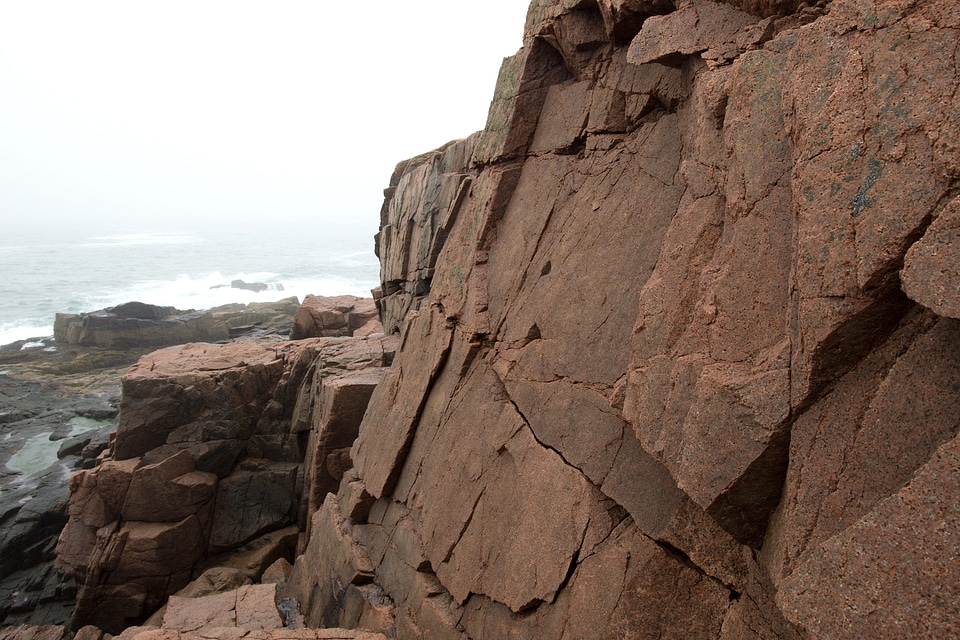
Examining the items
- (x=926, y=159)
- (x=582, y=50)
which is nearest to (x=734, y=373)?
Answer: (x=926, y=159)

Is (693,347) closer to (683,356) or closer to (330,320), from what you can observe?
(683,356)

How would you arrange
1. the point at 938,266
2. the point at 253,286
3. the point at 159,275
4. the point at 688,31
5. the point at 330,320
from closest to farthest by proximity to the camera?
the point at 938,266 → the point at 688,31 → the point at 330,320 → the point at 253,286 → the point at 159,275

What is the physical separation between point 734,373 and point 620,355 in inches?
68.6

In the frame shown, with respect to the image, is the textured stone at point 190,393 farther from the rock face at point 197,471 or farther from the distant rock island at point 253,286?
the distant rock island at point 253,286

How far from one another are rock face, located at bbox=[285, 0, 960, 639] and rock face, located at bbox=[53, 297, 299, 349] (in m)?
30.9

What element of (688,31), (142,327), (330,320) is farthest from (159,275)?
(688,31)

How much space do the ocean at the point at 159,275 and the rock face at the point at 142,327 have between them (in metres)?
12.3

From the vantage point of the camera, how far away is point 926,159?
2.93 meters

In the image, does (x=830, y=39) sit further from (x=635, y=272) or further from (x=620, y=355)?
(x=620, y=355)

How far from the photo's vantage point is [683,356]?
461cm

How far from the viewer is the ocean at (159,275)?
67.6 meters

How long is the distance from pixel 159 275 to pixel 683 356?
4121 inches

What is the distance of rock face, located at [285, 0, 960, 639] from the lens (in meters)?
2.98

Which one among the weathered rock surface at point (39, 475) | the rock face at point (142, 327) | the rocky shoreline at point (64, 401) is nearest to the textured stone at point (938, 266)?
the rocky shoreline at point (64, 401)
